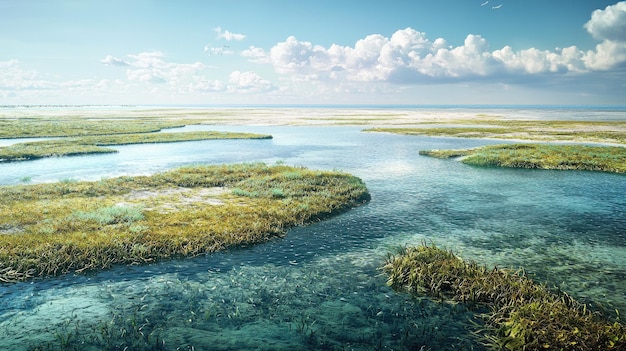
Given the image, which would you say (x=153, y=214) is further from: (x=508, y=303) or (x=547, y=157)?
(x=547, y=157)

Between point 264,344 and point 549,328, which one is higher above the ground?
point 549,328

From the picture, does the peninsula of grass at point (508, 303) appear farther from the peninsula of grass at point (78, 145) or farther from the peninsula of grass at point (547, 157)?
the peninsula of grass at point (78, 145)

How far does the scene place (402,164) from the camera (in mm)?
55594

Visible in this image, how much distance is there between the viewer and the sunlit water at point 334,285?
46.6 feet

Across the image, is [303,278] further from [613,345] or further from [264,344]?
[613,345]

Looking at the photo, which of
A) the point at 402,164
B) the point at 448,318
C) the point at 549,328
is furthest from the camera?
the point at 402,164

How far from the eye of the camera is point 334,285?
18.2 metres

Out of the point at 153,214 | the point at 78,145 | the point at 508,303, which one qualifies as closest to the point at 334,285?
the point at 508,303

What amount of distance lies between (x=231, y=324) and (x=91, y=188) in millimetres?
27558

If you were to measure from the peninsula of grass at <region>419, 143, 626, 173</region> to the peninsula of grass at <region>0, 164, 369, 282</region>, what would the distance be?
26.3 metres

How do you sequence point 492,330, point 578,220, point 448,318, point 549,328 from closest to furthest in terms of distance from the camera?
point 549,328
point 492,330
point 448,318
point 578,220

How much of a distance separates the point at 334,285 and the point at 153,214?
1567cm

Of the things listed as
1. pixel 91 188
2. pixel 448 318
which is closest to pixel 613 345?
pixel 448 318

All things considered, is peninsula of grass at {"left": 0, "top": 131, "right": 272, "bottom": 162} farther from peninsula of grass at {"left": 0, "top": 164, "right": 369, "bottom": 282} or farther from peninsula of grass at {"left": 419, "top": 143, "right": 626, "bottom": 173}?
peninsula of grass at {"left": 419, "top": 143, "right": 626, "bottom": 173}
